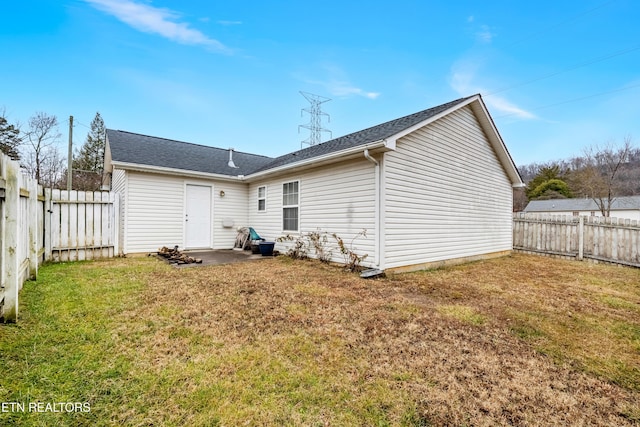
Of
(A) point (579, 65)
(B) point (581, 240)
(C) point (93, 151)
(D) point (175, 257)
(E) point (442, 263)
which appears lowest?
(E) point (442, 263)

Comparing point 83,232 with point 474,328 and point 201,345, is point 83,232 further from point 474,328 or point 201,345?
point 474,328

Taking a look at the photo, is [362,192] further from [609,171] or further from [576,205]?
[576,205]

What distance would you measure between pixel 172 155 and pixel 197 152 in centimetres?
150

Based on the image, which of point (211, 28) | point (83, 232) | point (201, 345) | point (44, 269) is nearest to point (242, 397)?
point (201, 345)

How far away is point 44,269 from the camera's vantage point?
5734mm

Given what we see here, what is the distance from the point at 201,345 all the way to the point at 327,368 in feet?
4.05

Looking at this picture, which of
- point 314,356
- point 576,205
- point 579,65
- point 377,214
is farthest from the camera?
A: point 576,205

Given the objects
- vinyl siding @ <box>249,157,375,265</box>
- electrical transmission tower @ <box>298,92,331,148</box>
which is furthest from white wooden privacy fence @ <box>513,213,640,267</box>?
electrical transmission tower @ <box>298,92,331,148</box>

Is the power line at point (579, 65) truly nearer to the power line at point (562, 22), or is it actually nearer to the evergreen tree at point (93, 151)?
the power line at point (562, 22)

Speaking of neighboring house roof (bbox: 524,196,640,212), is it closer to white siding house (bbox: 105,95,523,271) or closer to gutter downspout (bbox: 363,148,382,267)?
white siding house (bbox: 105,95,523,271)

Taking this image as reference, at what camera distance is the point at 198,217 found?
30.9ft

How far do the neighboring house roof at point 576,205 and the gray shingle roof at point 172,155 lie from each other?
123ft

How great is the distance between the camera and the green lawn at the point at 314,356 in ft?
5.85

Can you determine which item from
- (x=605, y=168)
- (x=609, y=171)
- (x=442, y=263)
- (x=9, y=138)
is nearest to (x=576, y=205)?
(x=605, y=168)
